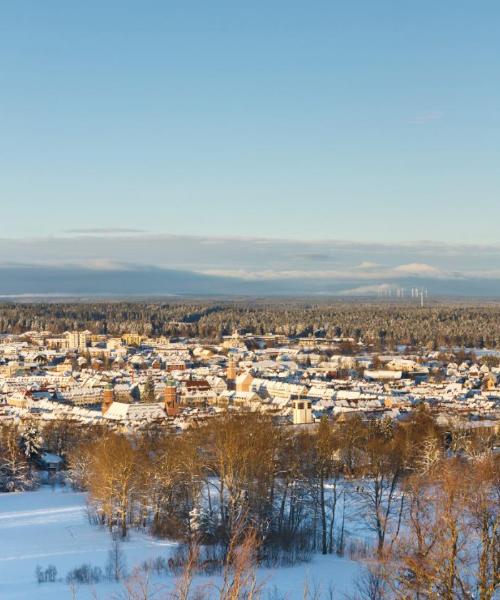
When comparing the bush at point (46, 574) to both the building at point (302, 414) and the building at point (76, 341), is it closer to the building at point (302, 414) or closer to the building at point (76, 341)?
the building at point (302, 414)

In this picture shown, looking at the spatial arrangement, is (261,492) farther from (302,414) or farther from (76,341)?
(76,341)

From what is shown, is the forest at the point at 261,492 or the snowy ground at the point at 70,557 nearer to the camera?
the snowy ground at the point at 70,557

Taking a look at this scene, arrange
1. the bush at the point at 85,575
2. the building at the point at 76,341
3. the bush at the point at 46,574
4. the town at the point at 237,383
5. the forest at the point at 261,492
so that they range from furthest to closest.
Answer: the building at the point at 76,341
the town at the point at 237,383
the forest at the point at 261,492
the bush at the point at 46,574
the bush at the point at 85,575

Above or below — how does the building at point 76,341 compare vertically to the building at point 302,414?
below

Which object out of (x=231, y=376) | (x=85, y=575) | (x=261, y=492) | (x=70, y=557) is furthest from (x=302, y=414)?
(x=85, y=575)

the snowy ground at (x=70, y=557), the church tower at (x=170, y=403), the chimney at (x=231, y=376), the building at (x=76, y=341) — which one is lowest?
the building at (x=76, y=341)

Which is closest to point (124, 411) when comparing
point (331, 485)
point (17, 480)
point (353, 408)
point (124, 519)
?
point (353, 408)

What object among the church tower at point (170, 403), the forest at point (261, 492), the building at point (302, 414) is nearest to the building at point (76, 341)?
the church tower at point (170, 403)

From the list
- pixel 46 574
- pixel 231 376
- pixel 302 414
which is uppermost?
pixel 46 574

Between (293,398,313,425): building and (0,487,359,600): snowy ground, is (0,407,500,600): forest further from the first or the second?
(293,398,313,425): building
